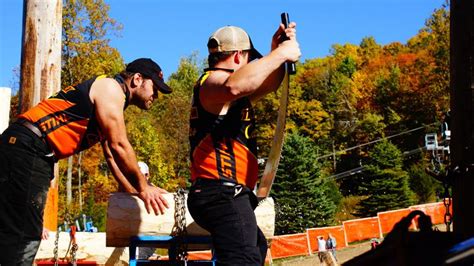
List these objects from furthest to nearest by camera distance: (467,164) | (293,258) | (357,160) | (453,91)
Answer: (357,160) < (293,258) < (453,91) < (467,164)

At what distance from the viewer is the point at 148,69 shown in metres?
4.84

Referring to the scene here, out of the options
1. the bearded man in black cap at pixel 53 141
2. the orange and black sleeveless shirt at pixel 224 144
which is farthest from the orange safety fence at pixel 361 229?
the orange and black sleeveless shirt at pixel 224 144

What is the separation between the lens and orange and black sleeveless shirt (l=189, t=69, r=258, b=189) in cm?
391

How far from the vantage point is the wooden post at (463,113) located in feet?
11.7

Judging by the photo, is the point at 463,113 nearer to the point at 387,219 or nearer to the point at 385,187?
the point at 387,219

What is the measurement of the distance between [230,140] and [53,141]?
134 cm

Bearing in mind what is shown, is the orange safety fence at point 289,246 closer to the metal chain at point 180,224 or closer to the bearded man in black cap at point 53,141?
the metal chain at point 180,224

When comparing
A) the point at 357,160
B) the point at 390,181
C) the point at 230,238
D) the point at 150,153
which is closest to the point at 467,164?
the point at 230,238

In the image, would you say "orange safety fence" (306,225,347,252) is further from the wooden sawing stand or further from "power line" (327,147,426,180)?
"power line" (327,147,426,180)

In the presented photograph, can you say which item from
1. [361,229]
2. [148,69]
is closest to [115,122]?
[148,69]

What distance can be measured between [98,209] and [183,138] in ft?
37.5

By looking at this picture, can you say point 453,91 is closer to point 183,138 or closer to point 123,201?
point 123,201

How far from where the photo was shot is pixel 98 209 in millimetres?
38250

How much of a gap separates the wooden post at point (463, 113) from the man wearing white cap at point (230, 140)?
91cm
